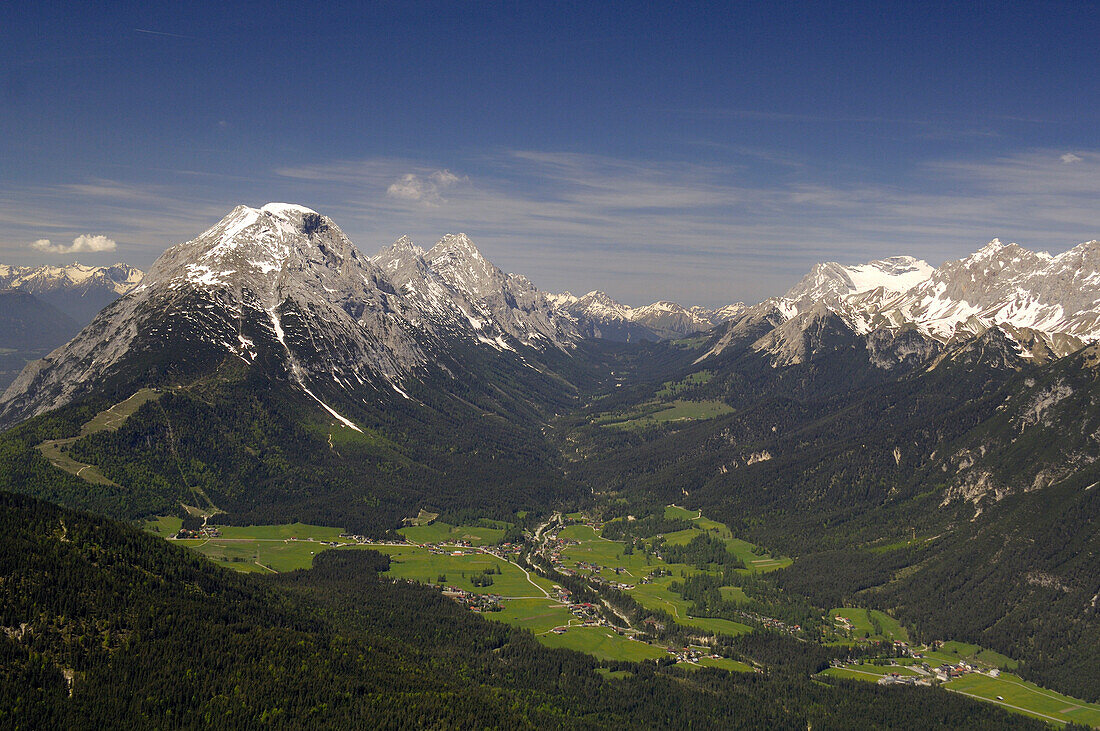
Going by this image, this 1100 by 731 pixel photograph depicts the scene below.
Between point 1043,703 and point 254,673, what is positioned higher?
point 254,673

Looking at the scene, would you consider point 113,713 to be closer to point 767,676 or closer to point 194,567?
point 194,567

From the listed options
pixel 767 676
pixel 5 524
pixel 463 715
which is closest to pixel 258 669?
pixel 463 715

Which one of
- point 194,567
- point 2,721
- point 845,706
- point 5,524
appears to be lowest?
point 845,706

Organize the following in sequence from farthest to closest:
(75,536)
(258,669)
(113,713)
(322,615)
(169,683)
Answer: (322,615) < (75,536) < (258,669) < (169,683) < (113,713)

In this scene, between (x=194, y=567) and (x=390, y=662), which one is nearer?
(x=390, y=662)

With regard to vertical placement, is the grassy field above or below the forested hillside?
below

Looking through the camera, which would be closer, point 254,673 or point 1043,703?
point 254,673

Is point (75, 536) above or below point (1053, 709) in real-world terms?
above

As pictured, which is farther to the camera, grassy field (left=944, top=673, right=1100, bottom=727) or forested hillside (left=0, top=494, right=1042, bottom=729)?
grassy field (left=944, top=673, right=1100, bottom=727)

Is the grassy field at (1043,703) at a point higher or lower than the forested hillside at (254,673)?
lower

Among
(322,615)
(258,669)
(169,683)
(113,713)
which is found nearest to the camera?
(113,713)

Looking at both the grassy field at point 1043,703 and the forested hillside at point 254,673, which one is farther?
the grassy field at point 1043,703
